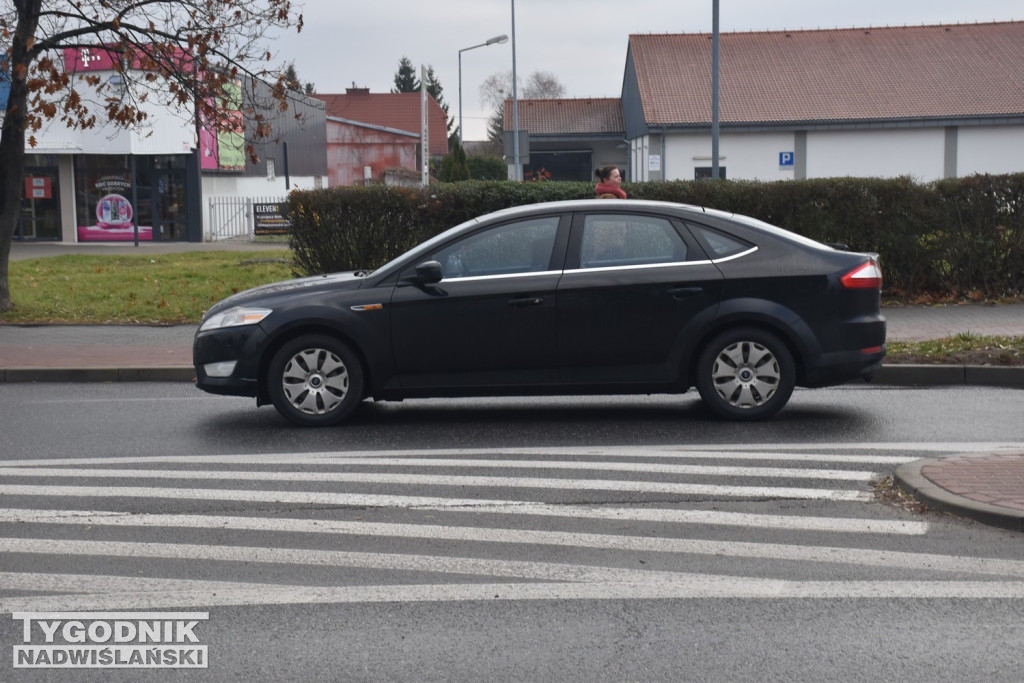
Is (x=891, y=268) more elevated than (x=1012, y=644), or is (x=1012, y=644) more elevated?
(x=891, y=268)

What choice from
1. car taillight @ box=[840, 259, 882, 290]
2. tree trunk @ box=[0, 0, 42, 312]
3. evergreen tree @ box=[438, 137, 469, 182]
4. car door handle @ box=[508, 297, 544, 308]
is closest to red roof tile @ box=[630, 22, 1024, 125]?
evergreen tree @ box=[438, 137, 469, 182]

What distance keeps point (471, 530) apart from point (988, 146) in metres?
48.3

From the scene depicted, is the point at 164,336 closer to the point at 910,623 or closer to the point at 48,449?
the point at 48,449

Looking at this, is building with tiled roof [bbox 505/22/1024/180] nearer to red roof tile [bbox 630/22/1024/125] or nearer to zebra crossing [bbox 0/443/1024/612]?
red roof tile [bbox 630/22/1024/125]

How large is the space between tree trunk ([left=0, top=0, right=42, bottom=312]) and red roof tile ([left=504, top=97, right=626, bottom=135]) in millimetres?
48826

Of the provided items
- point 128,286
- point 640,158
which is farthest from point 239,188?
point 128,286

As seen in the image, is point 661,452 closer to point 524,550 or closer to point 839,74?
point 524,550

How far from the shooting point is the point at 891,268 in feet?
53.8

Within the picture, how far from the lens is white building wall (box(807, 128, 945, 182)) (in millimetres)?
49906

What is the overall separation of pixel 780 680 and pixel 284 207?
14103mm

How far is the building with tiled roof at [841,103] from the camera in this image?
49688mm

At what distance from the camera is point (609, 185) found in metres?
14.0

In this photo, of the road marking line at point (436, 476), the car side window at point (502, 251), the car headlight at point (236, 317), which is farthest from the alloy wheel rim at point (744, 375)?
the car headlight at point (236, 317)

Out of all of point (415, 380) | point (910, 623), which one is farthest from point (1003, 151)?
point (910, 623)
